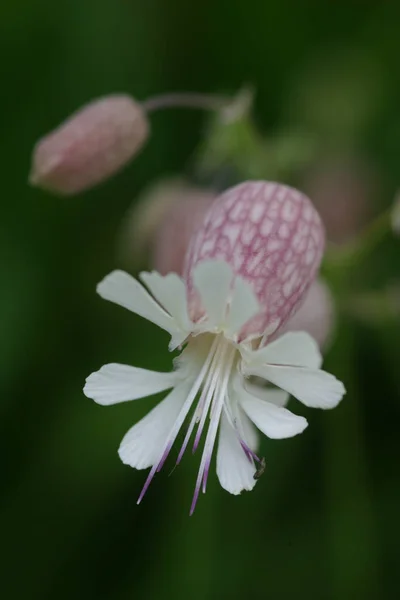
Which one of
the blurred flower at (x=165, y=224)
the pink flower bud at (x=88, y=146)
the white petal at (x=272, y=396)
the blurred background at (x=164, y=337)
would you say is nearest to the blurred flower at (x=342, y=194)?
the blurred background at (x=164, y=337)

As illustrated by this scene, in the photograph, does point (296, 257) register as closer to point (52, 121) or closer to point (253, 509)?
point (253, 509)

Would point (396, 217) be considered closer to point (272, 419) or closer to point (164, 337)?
point (272, 419)

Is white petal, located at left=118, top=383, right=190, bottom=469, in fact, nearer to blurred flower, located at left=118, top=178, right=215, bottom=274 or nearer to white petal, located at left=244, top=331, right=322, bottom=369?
white petal, located at left=244, top=331, right=322, bottom=369

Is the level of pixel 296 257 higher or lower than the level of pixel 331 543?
higher

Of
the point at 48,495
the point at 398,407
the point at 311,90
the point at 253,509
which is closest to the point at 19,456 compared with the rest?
the point at 48,495

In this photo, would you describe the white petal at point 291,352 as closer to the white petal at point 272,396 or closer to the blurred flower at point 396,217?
the white petal at point 272,396

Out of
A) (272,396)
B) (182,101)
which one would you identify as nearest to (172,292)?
(272,396)
